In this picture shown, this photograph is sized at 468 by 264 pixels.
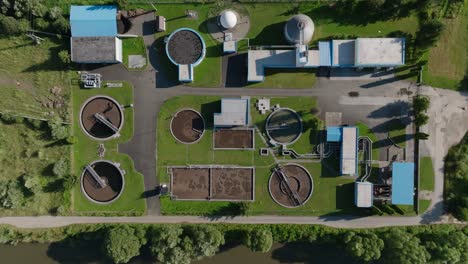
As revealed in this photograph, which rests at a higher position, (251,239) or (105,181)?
(105,181)

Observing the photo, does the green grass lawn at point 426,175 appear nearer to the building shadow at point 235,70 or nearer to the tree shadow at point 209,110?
the building shadow at point 235,70

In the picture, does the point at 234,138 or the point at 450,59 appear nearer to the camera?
the point at 450,59

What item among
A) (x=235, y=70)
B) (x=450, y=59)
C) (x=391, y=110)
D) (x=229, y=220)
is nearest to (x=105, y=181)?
(x=229, y=220)

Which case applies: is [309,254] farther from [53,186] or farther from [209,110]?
[53,186]

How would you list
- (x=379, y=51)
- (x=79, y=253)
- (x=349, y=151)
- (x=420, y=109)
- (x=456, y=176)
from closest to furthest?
(x=379, y=51), (x=420, y=109), (x=349, y=151), (x=456, y=176), (x=79, y=253)

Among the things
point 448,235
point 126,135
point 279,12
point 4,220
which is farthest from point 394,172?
point 4,220

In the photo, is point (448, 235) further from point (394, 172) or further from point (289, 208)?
point (289, 208)

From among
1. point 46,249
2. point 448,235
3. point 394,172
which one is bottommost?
point 46,249
